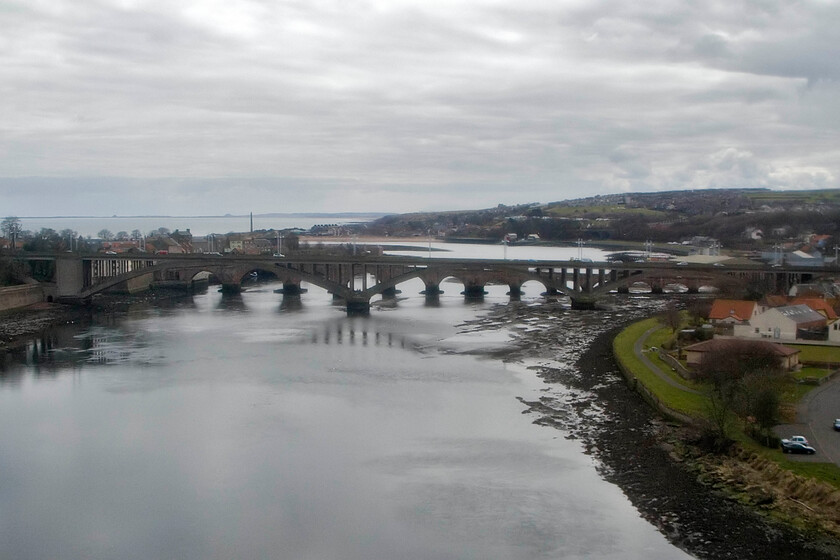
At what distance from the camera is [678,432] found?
22828 mm

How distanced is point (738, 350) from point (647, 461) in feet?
22.1

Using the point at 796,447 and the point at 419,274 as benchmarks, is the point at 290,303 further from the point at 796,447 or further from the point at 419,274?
the point at 796,447

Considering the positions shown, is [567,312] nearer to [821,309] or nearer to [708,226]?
[821,309]

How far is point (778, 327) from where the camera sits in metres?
31.8

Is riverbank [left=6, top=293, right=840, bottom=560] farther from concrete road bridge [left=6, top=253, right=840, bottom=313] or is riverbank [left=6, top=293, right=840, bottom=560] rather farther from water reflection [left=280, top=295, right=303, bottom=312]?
water reflection [left=280, top=295, right=303, bottom=312]

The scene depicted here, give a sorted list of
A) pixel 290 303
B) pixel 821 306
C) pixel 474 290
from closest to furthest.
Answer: pixel 821 306
pixel 290 303
pixel 474 290

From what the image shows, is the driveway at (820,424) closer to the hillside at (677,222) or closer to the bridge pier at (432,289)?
the bridge pier at (432,289)

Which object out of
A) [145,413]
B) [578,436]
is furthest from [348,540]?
[145,413]

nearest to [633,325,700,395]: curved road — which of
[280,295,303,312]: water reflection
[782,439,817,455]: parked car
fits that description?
[782,439,817,455]: parked car

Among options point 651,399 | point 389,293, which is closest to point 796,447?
point 651,399

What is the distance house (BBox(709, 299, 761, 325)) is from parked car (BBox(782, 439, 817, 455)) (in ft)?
46.0

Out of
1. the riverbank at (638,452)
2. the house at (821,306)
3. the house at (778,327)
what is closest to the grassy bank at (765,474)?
the riverbank at (638,452)

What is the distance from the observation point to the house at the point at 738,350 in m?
26.3

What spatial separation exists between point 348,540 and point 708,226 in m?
100
